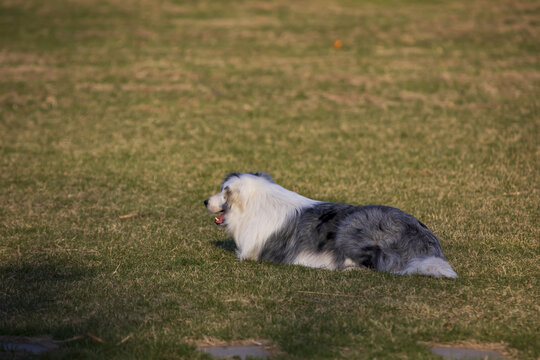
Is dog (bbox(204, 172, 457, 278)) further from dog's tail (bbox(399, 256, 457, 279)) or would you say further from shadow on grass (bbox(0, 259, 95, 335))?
shadow on grass (bbox(0, 259, 95, 335))

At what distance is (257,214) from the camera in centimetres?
731

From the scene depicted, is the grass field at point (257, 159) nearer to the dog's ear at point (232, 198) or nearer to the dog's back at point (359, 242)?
the dog's back at point (359, 242)

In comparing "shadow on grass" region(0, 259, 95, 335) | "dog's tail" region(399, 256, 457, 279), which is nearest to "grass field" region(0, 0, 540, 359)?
"shadow on grass" region(0, 259, 95, 335)

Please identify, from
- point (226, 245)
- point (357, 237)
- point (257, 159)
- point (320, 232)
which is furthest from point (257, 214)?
point (257, 159)

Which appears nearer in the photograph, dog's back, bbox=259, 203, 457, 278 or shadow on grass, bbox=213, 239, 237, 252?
dog's back, bbox=259, 203, 457, 278

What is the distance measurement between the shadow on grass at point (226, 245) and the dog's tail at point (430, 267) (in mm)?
2284

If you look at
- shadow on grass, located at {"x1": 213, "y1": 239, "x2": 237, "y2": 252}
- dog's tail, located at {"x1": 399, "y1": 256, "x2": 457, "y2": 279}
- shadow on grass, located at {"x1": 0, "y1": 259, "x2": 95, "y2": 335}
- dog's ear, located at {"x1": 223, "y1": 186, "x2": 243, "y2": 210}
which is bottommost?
shadow on grass, located at {"x1": 213, "y1": 239, "x2": 237, "y2": 252}

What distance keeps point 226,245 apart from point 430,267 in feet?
8.86

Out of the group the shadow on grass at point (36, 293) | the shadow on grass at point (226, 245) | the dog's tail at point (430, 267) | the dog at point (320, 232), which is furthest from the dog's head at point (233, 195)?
the dog's tail at point (430, 267)

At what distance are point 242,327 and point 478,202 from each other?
5.48 meters

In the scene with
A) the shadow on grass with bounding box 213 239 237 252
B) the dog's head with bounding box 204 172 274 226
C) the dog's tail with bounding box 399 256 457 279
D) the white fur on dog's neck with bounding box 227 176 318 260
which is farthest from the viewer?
the shadow on grass with bounding box 213 239 237 252

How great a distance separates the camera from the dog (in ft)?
21.5

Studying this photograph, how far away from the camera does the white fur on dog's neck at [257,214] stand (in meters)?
7.25

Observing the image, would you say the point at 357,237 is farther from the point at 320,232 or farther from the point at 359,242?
the point at 320,232
